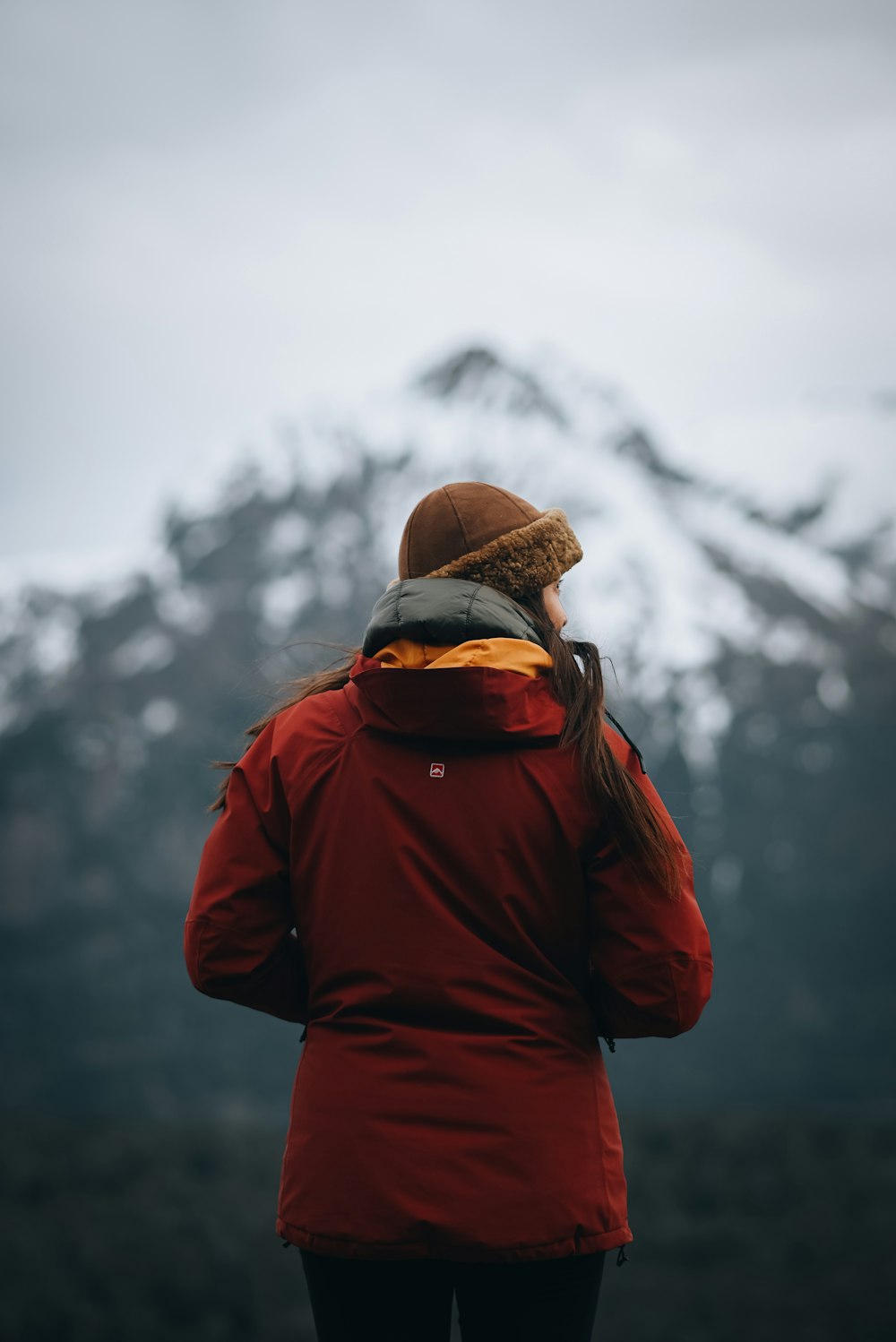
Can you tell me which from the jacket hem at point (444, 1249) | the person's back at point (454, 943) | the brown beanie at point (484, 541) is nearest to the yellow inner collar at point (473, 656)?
the person's back at point (454, 943)

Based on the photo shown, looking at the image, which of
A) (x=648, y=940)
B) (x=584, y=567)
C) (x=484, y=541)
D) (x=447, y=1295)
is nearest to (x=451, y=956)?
(x=648, y=940)

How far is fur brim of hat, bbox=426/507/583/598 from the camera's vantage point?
1228mm

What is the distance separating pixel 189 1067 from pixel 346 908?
1452cm

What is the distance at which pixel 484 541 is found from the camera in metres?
1.24

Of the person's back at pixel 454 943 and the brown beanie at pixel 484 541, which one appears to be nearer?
the person's back at pixel 454 943

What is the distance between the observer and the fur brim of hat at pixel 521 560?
1.23 meters

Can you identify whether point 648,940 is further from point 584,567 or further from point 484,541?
point 584,567

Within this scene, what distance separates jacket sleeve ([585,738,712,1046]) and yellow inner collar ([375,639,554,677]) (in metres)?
0.12

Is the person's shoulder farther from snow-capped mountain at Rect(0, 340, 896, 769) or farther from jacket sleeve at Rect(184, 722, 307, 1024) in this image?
snow-capped mountain at Rect(0, 340, 896, 769)

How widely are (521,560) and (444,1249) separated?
2.31 feet

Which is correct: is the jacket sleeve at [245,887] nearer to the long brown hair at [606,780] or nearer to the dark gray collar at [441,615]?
the dark gray collar at [441,615]

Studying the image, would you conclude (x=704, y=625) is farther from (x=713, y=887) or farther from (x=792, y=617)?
(x=713, y=887)

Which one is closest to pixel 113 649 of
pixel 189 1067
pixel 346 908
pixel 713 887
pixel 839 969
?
pixel 189 1067

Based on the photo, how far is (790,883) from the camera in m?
14.9
